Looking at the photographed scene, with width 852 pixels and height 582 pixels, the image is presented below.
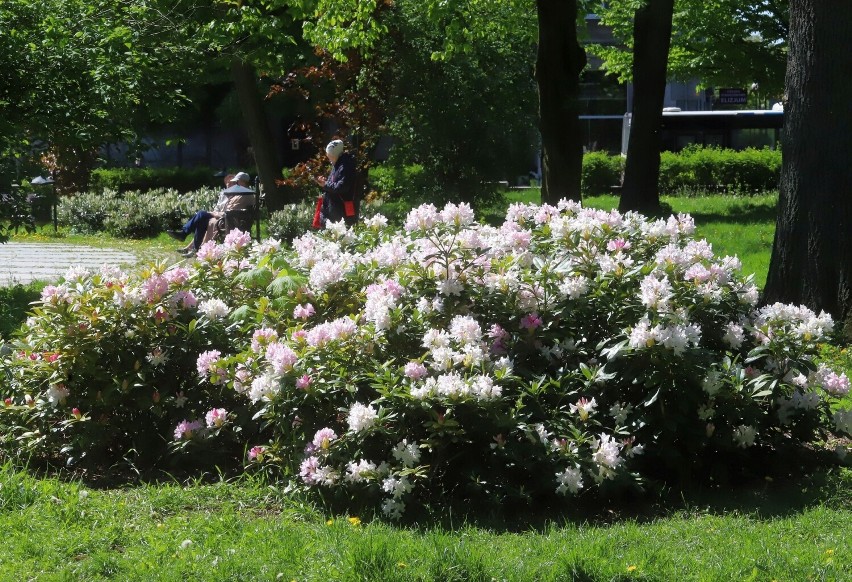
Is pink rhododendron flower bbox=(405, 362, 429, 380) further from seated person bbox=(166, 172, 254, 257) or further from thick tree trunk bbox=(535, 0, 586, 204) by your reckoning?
seated person bbox=(166, 172, 254, 257)

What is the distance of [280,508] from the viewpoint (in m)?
5.05

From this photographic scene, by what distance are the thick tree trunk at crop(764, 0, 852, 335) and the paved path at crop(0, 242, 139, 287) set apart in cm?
930

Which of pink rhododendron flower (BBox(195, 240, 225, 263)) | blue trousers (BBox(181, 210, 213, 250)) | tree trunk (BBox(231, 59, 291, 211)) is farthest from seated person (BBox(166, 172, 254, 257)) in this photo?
pink rhododendron flower (BBox(195, 240, 225, 263))

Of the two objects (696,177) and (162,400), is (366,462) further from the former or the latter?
(696,177)

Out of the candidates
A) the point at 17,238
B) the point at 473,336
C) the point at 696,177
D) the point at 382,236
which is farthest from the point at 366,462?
the point at 696,177

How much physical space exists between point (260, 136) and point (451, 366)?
19.0m

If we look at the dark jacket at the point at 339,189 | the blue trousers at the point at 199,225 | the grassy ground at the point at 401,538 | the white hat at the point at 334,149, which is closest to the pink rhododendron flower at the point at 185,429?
the grassy ground at the point at 401,538

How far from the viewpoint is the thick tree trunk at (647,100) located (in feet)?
57.3

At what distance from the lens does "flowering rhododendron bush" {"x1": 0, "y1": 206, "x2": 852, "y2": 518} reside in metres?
4.93

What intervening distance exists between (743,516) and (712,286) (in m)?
1.20

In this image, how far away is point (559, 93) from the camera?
14672mm

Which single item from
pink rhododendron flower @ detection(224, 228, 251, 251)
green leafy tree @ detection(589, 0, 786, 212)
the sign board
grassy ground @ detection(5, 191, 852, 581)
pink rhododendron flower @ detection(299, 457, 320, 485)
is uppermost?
green leafy tree @ detection(589, 0, 786, 212)

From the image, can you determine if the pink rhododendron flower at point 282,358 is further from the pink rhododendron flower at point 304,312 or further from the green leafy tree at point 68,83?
the green leafy tree at point 68,83

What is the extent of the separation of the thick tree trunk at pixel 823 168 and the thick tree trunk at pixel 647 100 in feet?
30.1
